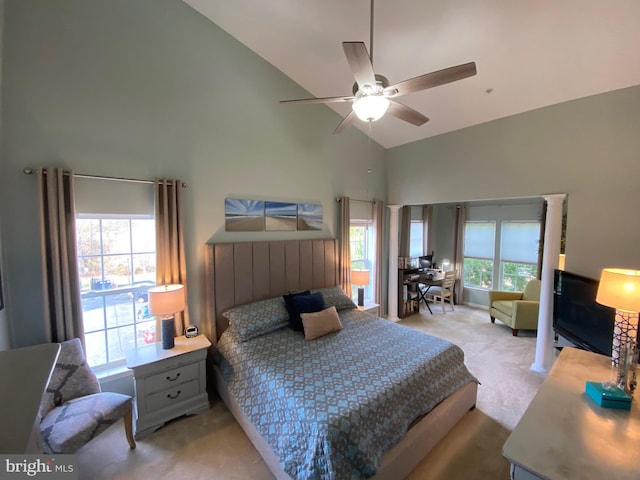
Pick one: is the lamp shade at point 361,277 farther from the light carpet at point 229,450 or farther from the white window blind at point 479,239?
the white window blind at point 479,239

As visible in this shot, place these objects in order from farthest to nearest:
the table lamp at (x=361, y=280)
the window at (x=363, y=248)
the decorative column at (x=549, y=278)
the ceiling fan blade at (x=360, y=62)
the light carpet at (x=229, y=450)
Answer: the window at (x=363, y=248), the table lamp at (x=361, y=280), the decorative column at (x=549, y=278), the light carpet at (x=229, y=450), the ceiling fan blade at (x=360, y=62)

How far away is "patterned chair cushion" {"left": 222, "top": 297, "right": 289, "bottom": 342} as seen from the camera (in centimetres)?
267

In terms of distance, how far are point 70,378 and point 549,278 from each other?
468 centimetres

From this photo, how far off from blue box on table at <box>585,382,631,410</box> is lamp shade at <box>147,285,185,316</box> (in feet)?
9.85

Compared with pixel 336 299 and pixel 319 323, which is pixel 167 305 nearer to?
pixel 319 323

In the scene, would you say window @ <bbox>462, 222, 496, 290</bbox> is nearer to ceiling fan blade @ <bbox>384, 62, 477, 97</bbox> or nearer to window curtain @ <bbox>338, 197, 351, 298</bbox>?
window curtain @ <bbox>338, 197, 351, 298</bbox>

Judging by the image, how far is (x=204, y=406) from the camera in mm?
2570

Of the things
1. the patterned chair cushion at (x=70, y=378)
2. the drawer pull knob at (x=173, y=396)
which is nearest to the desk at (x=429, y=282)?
the drawer pull knob at (x=173, y=396)

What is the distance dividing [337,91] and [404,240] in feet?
12.0

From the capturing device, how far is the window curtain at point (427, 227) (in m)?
6.32

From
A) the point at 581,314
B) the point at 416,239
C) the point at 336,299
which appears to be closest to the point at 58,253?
the point at 336,299

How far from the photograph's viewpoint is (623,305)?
1.66 metres

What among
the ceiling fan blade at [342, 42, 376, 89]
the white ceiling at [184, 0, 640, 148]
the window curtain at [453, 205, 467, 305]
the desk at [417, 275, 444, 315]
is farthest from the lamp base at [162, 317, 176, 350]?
the window curtain at [453, 205, 467, 305]

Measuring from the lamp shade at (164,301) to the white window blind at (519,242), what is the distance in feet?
19.8
